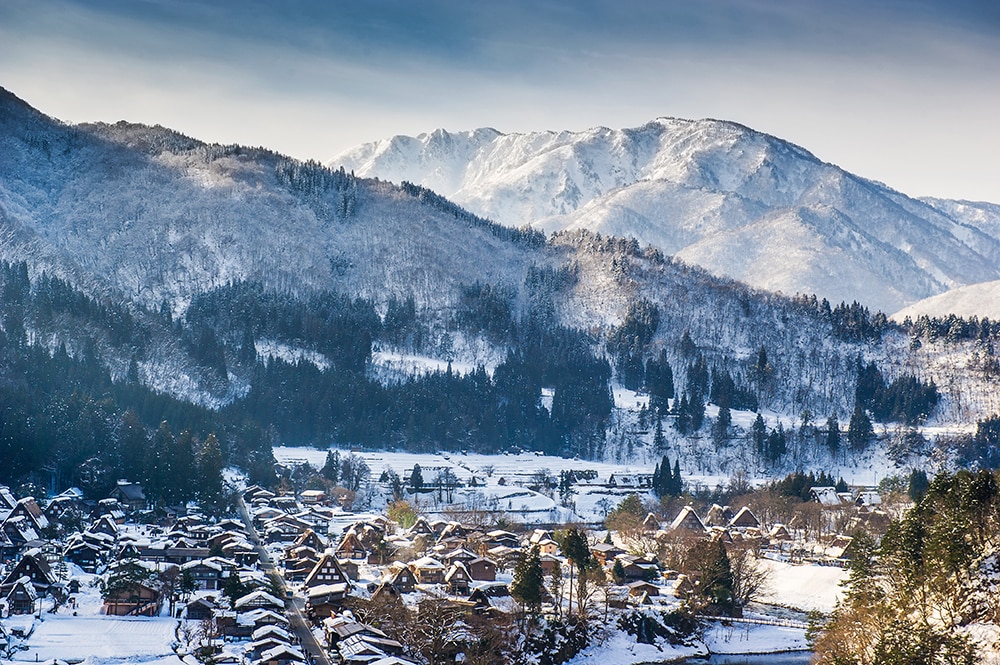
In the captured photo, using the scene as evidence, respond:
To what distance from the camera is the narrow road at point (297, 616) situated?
59.3m

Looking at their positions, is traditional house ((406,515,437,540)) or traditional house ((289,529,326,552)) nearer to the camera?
traditional house ((289,529,326,552))

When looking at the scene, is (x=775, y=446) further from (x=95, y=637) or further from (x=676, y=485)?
(x=95, y=637)

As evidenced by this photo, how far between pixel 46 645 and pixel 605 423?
101704mm

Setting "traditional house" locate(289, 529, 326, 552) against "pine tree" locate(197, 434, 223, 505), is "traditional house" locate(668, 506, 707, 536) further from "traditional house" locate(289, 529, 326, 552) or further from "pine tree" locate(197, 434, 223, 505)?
"pine tree" locate(197, 434, 223, 505)

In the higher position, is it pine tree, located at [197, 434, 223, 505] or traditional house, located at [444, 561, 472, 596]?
pine tree, located at [197, 434, 223, 505]

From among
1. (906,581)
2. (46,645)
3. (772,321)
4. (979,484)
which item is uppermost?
(772,321)

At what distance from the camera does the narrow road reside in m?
59.3

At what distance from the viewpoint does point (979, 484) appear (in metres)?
51.4

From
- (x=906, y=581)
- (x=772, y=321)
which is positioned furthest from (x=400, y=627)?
(x=772, y=321)

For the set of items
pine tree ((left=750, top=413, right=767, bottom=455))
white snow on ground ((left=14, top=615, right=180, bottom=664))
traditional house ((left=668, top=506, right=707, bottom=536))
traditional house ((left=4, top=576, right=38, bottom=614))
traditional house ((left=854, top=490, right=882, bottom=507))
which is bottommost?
white snow on ground ((left=14, top=615, right=180, bottom=664))

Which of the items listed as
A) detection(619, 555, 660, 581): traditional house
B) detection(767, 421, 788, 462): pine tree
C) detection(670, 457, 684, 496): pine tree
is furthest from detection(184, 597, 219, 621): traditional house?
detection(767, 421, 788, 462): pine tree

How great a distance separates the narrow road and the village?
7.5 inches

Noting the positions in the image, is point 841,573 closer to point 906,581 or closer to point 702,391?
point 906,581

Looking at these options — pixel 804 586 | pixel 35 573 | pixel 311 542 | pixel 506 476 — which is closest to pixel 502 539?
pixel 311 542
